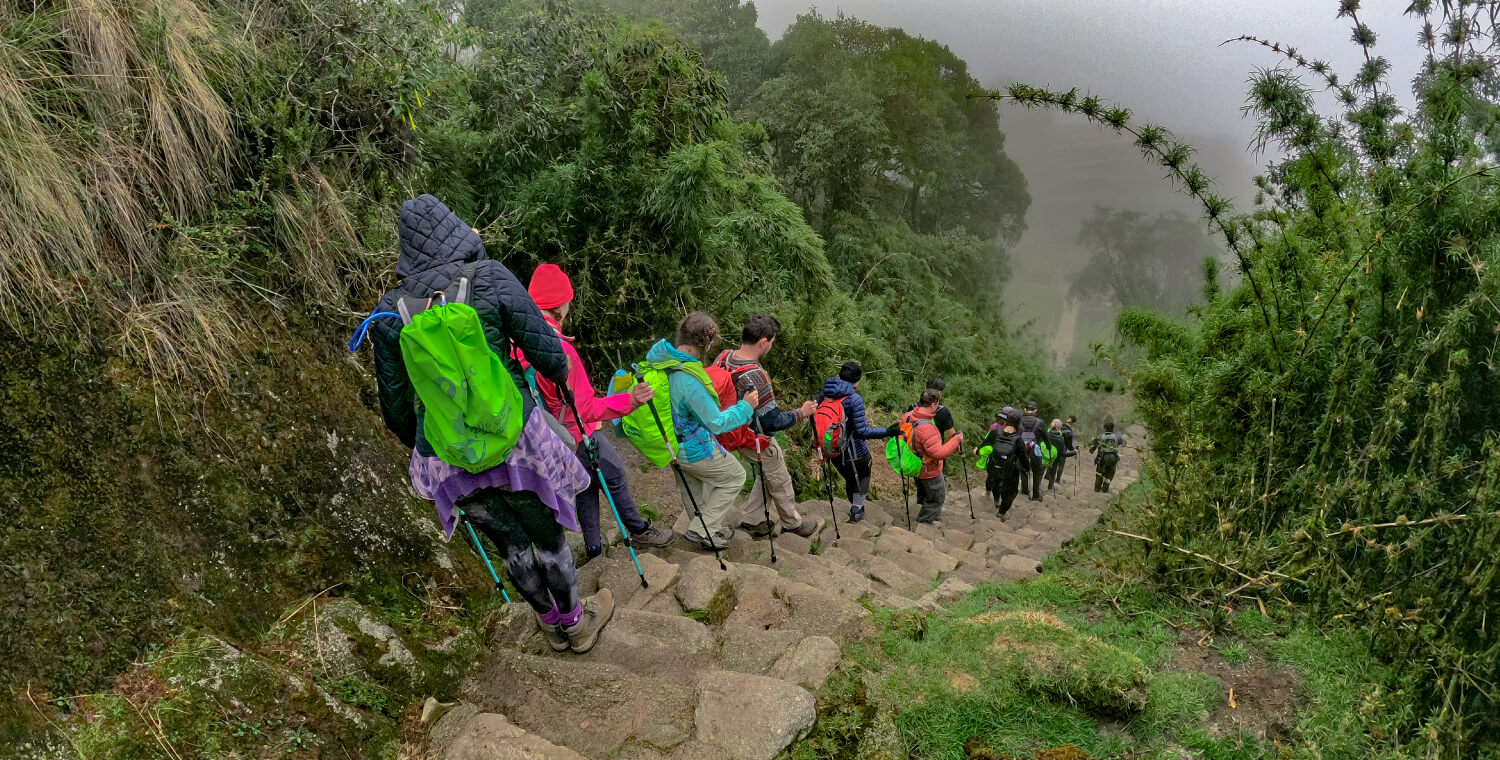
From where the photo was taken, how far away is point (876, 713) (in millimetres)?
2402

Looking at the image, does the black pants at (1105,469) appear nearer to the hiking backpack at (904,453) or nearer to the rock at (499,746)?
the hiking backpack at (904,453)

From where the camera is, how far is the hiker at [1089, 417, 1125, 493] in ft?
35.0

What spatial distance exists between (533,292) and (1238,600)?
373 cm

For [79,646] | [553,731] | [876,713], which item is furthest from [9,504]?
[876,713]

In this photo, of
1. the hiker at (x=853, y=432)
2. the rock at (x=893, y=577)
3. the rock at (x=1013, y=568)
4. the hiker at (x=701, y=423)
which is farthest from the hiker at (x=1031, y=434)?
the hiker at (x=701, y=423)

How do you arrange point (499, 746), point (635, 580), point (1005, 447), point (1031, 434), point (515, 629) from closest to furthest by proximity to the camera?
point (499, 746)
point (515, 629)
point (635, 580)
point (1005, 447)
point (1031, 434)

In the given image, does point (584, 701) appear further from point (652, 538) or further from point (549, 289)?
point (549, 289)

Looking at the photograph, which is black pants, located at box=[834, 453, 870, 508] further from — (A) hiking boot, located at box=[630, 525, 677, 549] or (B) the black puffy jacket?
(B) the black puffy jacket

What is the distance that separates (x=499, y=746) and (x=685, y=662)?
2.93 feet

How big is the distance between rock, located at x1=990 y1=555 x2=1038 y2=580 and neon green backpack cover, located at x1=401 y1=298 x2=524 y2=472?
389 centimetres

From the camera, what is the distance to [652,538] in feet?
14.5

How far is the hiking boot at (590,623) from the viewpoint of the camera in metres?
2.97

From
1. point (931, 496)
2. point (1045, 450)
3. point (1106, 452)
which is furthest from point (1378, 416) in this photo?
point (1106, 452)

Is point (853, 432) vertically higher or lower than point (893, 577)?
higher
